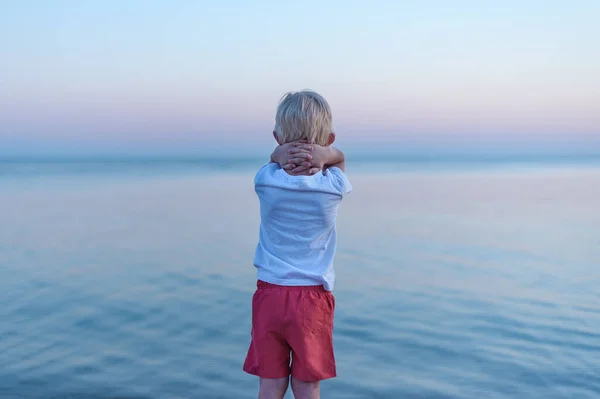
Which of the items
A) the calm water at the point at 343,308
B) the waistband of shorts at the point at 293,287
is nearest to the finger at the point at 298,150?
the waistband of shorts at the point at 293,287

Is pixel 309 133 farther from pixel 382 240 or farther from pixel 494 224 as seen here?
pixel 494 224

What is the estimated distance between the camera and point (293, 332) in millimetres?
2605

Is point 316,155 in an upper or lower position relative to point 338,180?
upper

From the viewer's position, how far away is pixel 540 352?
488 cm

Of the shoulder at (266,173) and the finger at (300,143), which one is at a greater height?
the finger at (300,143)

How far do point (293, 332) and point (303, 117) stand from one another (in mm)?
918

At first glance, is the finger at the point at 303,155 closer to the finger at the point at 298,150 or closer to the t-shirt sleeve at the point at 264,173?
the finger at the point at 298,150

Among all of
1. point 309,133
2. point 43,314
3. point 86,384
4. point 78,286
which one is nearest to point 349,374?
point 86,384

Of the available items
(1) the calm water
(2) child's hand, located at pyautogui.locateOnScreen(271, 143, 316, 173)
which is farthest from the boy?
(1) the calm water

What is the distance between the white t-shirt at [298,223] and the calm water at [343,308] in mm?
1873

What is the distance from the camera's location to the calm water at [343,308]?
14.3 ft

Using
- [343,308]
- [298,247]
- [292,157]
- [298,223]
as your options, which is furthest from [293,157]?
[343,308]

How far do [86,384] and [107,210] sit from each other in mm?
10347

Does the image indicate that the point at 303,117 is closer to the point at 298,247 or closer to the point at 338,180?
the point at 338,180
